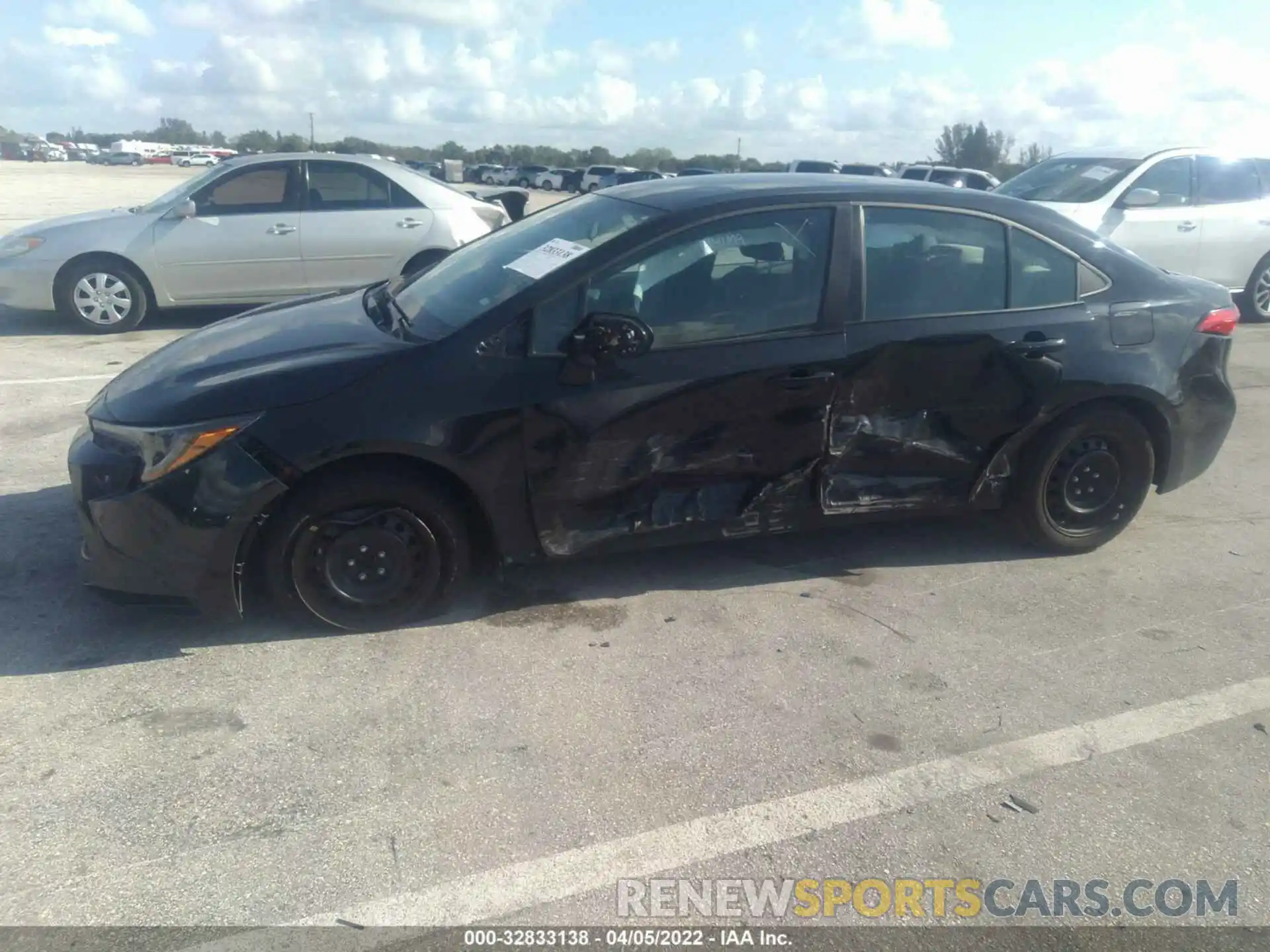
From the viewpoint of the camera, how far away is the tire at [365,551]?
3.88 metres

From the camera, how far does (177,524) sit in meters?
3.74

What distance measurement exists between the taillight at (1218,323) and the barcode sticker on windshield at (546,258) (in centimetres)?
295

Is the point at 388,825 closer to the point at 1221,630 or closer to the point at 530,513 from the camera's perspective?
the point at 530,513

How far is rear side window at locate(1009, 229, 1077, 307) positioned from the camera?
15.5ft

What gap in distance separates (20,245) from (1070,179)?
982 cm

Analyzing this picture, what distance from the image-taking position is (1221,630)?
4426 millimetres

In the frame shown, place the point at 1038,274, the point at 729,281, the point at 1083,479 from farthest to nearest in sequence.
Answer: the point at 1083,479, the point at 1038,274, the point at 729,281

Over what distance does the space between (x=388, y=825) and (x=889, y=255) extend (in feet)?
9.78

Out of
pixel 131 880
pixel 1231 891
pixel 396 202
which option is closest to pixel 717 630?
pixel 1231 891

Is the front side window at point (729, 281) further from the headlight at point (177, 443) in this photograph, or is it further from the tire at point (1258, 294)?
the tire at point (1258, 294)

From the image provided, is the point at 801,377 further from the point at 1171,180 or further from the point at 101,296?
the point at 1171,180

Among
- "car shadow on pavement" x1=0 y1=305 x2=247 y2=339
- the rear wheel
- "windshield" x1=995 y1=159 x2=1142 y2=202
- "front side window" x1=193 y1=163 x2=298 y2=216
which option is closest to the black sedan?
"front side window" x1=193 y1=163 x2=298 y2=216

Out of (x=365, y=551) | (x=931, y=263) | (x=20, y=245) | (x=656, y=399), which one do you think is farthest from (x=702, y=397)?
(x=20, y=245)

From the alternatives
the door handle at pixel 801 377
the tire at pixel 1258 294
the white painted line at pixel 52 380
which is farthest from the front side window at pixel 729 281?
the tire at pixel 1258 294
